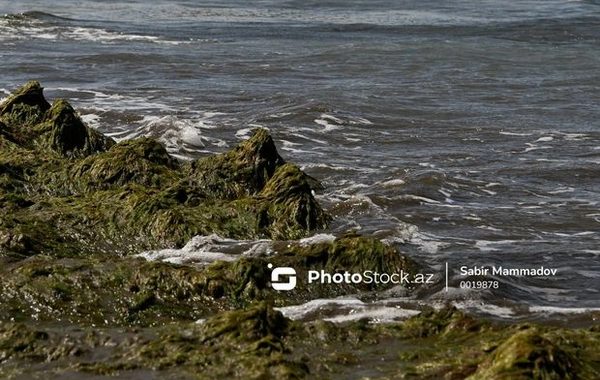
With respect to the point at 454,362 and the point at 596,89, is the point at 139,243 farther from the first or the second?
the point at 596,89

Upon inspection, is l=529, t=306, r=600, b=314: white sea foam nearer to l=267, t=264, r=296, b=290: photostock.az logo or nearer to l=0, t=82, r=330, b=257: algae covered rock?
l=267, t=264, r=296, b=290: photostock.az logo

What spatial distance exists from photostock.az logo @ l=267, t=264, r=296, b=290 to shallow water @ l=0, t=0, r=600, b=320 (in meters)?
0.68

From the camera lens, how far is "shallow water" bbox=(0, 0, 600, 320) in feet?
37.9

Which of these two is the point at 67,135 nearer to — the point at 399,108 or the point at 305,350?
the point at 305,350

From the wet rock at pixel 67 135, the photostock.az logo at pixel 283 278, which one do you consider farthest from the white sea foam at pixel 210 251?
the wet rock at pixel 67 135

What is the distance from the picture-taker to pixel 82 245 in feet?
32.5

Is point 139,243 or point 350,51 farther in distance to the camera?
point 350,51

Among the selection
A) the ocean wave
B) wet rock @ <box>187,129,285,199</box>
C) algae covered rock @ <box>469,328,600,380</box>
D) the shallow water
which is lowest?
the shallow water

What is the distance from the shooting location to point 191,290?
331 inches

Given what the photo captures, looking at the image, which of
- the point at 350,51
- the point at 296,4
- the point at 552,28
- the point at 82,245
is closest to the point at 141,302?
the point at 82,245

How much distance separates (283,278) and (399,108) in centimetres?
1318

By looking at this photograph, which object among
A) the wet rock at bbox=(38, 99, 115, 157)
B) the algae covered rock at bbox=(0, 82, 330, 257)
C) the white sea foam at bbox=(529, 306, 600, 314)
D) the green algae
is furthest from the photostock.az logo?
the wet rock at bbox=(38, 99, 115, 157)

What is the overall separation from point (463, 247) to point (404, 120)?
365 inches

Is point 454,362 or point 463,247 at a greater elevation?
point 454,362
